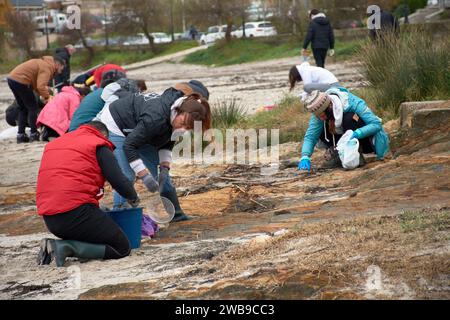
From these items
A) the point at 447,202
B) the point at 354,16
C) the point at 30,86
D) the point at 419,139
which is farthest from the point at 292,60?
the point at 447,202

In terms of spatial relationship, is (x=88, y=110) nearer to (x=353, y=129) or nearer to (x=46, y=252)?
(x=46, y=252)

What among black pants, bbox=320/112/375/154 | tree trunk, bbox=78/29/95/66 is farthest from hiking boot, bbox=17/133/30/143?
tree trunk, bbox=78/29/95/66

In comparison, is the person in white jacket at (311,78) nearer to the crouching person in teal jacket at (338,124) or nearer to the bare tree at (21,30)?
the crouching person in teal jacket at (338,124)

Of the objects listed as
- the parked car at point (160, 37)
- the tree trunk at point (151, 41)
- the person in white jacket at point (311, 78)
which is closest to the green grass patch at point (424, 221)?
the person in white jacket at point (311, 78)

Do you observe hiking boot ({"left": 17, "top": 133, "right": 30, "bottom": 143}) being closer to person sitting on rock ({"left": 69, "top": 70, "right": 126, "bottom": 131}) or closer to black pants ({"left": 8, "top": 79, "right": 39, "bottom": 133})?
black pants ({"left": 8, "top": 79, "right": 39, "bottom": 133})

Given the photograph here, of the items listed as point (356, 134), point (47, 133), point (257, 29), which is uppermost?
point (356, 134)

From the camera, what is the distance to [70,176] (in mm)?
6379

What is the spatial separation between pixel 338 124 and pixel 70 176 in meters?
3.72

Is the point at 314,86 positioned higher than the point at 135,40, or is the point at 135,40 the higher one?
the point at 314,86

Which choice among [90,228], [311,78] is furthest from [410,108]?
[90,228]

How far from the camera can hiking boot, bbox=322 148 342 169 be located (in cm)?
970

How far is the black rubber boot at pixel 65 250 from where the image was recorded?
6.46 metres
